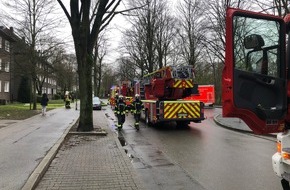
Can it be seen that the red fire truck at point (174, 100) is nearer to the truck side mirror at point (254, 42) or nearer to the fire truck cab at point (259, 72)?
the fire truck cab at point (259, 72)

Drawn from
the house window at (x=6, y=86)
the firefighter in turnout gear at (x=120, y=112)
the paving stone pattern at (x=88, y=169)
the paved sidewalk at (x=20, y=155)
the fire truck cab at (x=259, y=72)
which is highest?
the house window at (x=6, y=86)

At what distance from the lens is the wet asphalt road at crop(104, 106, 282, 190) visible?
7.07 metres

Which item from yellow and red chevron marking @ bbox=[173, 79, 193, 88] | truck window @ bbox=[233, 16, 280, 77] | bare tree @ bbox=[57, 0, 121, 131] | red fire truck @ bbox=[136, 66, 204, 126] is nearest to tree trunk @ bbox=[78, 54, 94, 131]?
bare tree @ bbox=[57, 0, 121, 131]

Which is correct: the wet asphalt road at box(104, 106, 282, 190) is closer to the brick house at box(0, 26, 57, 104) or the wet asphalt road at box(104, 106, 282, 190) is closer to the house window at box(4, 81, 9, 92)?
the brick house at box(0, 26, 57, 104)

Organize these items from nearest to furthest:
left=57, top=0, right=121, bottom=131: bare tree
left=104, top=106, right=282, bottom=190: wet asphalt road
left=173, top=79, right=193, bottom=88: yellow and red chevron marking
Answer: left=104, top=106, right=282, bottom=190: wet asphalt road, left=57, top=0, right=121, bottom=131: bare tree, left=173, top=79, right=193, bottom=88: yellow and red chevron marking

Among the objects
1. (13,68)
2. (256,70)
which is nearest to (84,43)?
(256,70)

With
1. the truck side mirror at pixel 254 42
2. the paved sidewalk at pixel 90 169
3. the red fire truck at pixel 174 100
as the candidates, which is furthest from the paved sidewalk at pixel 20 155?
the red fire truck at pixel 174 100

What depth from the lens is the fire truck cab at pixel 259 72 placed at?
176 inches

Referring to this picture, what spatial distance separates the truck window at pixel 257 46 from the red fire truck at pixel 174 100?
41.7ft

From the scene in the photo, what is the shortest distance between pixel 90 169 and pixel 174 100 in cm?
1164

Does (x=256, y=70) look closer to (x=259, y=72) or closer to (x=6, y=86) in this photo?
(x=259, y=72)

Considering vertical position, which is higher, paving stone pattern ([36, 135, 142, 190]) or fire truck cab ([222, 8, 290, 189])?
fire truck cab ([222, 8, 290, 189])

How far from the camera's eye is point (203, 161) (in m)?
9.40

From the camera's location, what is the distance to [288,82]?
462 cm
